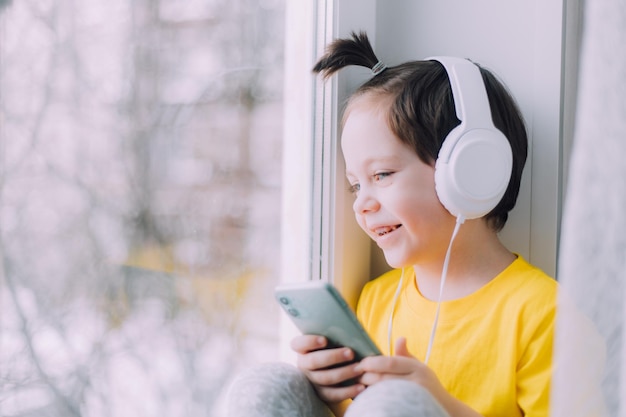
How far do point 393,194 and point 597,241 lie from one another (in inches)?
13.8

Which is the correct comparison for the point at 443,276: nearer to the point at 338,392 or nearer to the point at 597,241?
the point at 338,392

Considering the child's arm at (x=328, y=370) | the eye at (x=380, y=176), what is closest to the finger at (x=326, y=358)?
the child's arm at (x=328, y=370)

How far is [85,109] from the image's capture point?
69 cm

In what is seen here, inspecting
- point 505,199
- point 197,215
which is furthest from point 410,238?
point 197,215

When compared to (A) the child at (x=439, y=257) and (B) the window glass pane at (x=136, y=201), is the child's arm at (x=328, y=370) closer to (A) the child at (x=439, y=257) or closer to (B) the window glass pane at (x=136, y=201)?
(A) the child at (x=439, y=257)

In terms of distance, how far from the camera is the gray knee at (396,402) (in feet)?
1.70

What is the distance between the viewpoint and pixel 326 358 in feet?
2.26

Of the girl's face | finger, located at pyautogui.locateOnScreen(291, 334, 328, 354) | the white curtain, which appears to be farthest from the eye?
the white curtain

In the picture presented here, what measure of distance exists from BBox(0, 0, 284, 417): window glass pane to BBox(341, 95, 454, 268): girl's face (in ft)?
0.56

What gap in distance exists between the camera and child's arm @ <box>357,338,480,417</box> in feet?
2.10

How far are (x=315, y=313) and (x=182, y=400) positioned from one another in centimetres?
29

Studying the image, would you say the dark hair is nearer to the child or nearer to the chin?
the child

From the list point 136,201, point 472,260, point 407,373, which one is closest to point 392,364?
point 407,373

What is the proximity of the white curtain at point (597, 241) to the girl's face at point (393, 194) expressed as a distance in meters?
0.31
